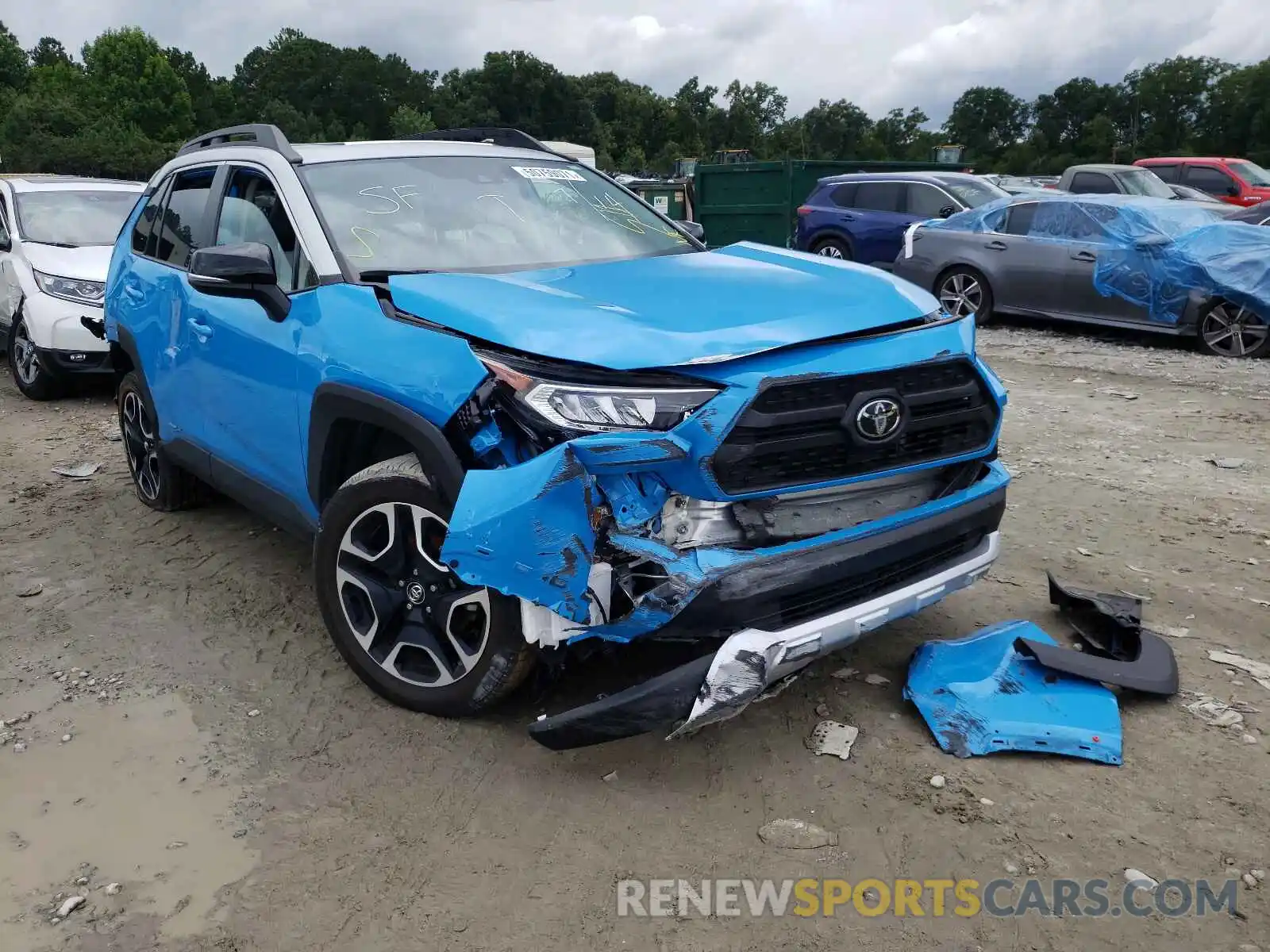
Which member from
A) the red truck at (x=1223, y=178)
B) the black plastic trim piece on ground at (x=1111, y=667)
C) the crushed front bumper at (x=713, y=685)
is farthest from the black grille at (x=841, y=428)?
the red truck at (x=1223, y=178)

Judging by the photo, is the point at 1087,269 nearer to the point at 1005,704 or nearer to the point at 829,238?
the point at 829,238

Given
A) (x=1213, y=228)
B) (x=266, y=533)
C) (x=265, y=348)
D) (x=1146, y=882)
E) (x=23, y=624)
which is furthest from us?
(x=1213, y=228)

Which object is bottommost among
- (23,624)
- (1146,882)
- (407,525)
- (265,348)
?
(23,624)

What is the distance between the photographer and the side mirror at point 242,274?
3.39 meters

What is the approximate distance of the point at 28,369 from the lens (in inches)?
337

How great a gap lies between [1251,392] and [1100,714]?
610 centimetres

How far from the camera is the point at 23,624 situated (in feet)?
13.8

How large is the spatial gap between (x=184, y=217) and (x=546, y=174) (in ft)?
5.63

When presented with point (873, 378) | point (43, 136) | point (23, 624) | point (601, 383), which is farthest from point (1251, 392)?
point (43, 136)

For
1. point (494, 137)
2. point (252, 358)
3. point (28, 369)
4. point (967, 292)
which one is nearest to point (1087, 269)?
point (967, 292)

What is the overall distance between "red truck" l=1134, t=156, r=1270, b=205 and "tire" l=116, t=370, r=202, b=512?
18.0 m

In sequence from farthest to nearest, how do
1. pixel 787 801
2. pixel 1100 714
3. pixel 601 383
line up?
pixel 1100 714 → pixel 787 801 → pixel 601 383

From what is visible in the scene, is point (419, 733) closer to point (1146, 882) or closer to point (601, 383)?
point (601, 383)

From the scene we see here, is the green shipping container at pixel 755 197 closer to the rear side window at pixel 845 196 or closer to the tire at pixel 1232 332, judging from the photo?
the rear side window at pixel 845 196
